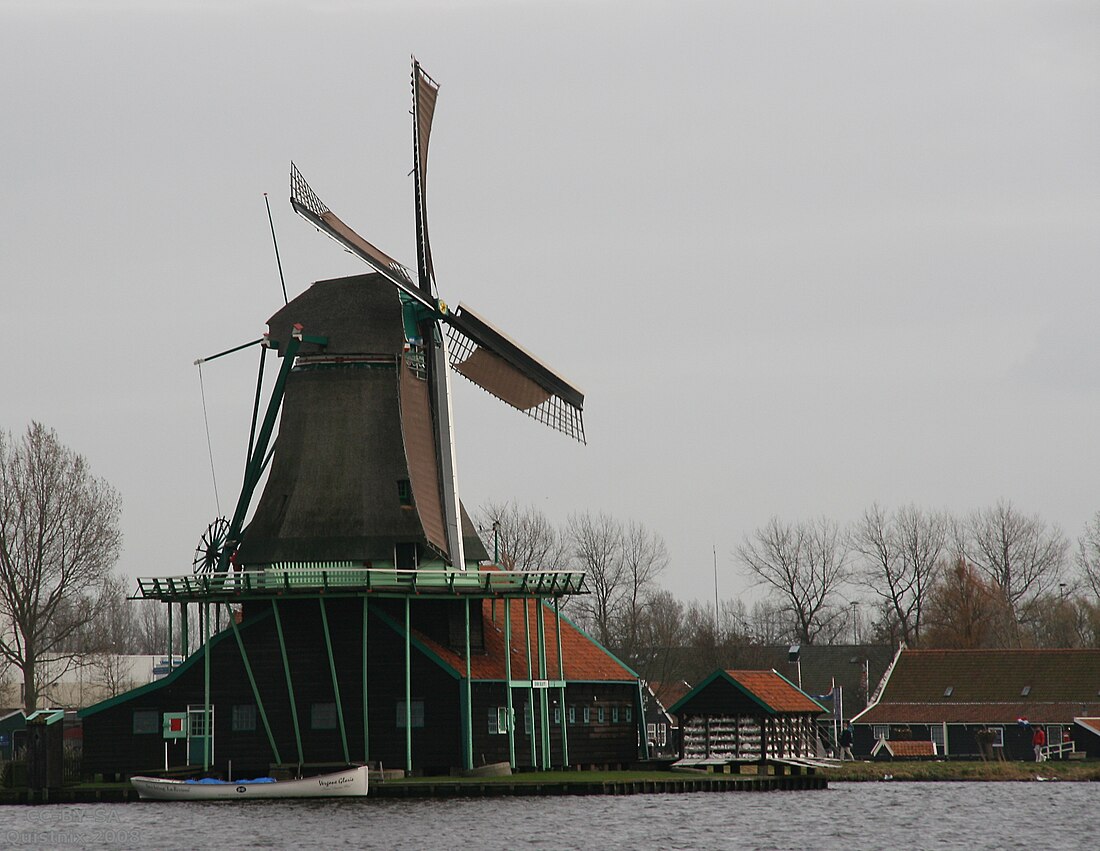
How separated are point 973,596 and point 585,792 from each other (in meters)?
45.9

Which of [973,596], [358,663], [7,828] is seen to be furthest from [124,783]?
[973,596]

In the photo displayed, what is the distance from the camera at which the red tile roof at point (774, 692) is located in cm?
4581

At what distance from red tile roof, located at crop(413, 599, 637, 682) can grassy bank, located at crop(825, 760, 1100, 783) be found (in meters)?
7.64

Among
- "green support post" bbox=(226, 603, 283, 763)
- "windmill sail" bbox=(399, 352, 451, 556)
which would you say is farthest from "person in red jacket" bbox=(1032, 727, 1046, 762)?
"green support post" bbox=(226, 603, 283, 763)

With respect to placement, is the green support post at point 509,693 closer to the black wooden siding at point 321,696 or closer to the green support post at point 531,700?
the black wooden siding at point 321,696

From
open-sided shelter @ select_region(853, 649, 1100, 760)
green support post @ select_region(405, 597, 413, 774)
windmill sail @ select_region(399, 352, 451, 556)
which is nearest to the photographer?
green support post @ select_region(405, 597, 413, 774)

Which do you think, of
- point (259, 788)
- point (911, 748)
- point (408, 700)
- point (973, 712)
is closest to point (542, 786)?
point (408, 700)

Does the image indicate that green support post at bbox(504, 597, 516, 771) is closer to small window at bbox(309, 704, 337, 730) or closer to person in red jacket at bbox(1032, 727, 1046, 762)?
small window at bbox(309, 704, 337, 730)

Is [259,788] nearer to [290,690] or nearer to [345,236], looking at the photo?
[290,690]

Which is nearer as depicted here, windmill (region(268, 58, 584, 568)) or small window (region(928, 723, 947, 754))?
windmill (region(268, 58, 584, 568))

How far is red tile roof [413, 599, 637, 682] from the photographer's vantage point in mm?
43500

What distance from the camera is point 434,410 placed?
1778 inches

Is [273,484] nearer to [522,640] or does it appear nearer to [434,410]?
[434,410]

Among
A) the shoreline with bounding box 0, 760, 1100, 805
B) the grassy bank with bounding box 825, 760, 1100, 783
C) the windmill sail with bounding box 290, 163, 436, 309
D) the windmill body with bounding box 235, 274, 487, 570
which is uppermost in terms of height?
the windmill sail with bounding box 290, 163, 436, 309
